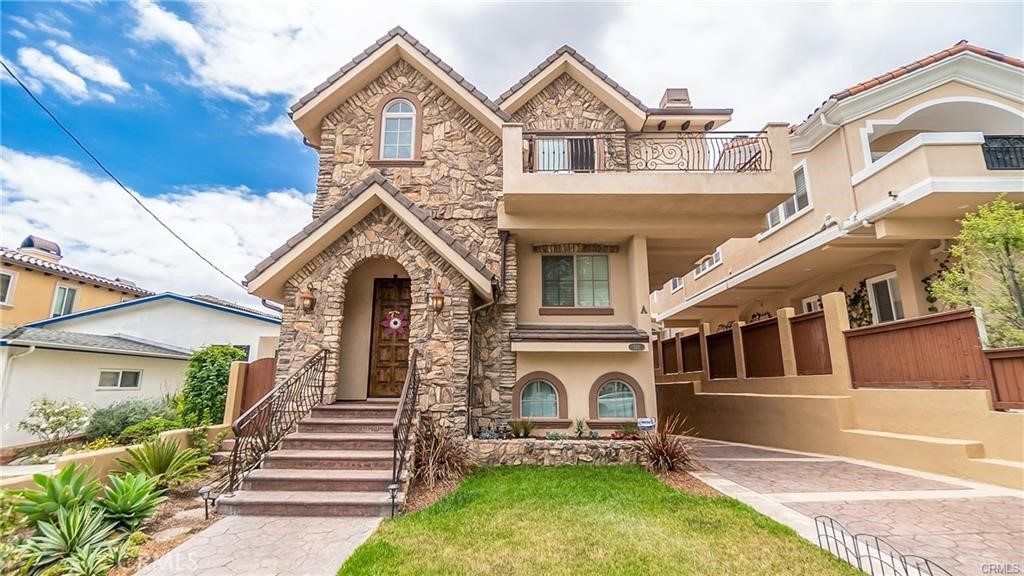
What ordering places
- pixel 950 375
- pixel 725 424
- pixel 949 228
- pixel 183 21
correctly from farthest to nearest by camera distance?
1. pixel 725 424
2. pixel 183 21
3. pixel 949 228
4. pixel 950 375

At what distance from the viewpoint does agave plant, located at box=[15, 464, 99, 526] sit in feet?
14.5

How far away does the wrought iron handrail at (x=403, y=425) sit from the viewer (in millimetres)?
5793

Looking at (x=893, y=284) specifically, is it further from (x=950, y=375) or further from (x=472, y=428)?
(x=472, y=428)

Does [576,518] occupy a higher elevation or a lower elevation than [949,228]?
lower

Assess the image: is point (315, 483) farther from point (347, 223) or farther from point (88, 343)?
point (88, 343)

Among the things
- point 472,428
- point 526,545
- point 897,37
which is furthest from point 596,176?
point 897,37

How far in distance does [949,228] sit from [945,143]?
80.9 inches

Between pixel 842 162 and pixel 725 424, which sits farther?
pixel 725 424

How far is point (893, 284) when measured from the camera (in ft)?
36.4

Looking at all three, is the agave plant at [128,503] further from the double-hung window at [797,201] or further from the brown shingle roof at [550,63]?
the double-hung window at [797,201]

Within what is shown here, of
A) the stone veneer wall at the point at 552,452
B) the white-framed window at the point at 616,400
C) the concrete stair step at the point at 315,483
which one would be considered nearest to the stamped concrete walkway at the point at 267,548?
the concrete stair step at the point at 315,483

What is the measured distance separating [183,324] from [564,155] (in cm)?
1655

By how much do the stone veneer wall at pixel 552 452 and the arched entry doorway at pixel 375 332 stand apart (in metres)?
2.56

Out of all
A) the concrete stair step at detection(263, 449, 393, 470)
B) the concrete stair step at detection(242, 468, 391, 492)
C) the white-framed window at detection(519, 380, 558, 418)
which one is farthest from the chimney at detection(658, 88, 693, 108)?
the concrete stair step at detection(242, 468, 391, 492)
